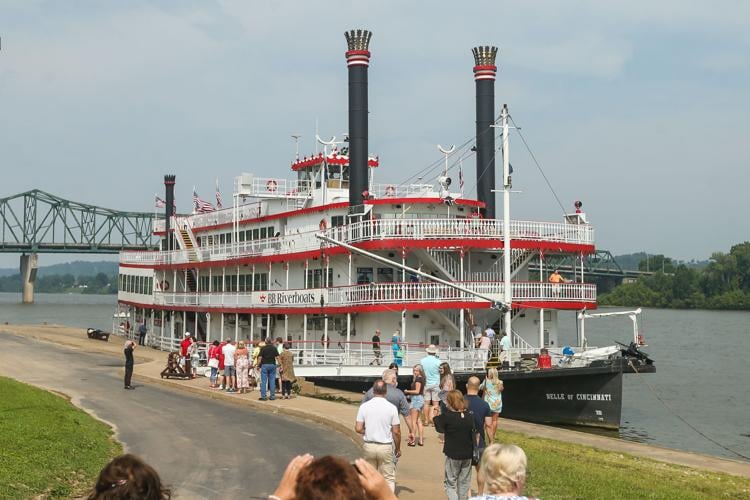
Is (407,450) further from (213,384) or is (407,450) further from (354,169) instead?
(354,169)

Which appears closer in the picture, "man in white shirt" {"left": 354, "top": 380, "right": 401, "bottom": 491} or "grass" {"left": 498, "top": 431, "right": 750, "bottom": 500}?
"man in white shirt" {"left": 354, "top": 380, "right": 401, "bottom": 491}

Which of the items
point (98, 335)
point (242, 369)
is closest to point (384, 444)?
point (242, 369)

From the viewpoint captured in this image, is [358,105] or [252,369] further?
[358,105]

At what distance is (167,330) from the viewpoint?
165 feet

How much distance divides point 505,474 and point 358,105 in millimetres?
32404

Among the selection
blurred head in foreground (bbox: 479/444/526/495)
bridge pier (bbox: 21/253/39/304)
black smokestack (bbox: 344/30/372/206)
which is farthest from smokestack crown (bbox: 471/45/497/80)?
bridge pier (bbox: 21/253/39/304)

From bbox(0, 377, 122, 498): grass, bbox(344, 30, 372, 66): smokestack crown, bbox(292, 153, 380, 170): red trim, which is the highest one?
bbox(344, 30, 372, 66): smokestack crown

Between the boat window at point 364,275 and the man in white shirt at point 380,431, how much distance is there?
2107cm

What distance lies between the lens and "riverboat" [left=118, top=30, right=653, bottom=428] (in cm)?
2820

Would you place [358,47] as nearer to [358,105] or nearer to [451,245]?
[358,105]

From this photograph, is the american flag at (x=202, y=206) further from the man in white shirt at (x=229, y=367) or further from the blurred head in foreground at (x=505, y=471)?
the blurred head in foreground at (x=505, y=471)

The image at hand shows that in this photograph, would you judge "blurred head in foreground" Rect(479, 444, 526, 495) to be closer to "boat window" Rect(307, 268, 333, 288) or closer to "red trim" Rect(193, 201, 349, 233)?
"boat window" Rect(307, 268, 333, 288)

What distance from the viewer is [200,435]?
1794 cm

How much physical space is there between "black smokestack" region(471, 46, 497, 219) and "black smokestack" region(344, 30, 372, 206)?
5459 millimetres
